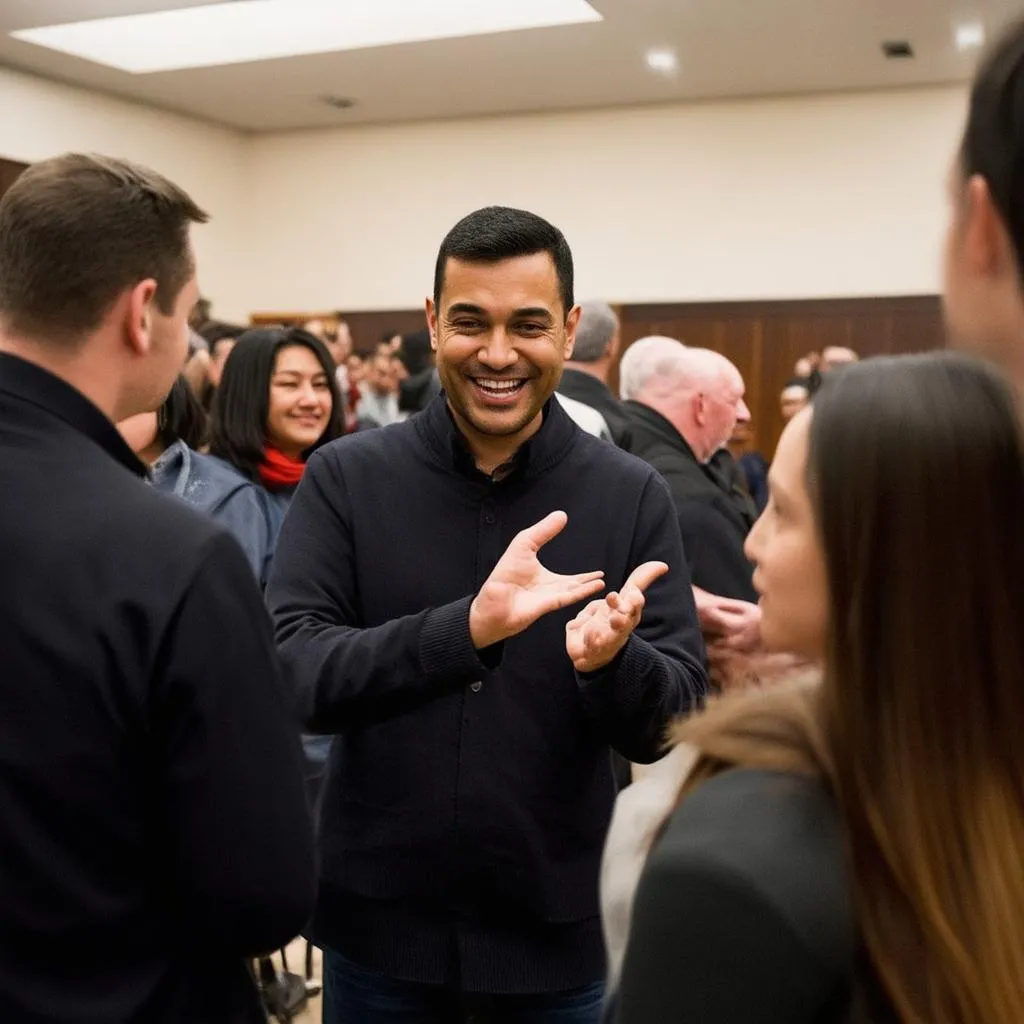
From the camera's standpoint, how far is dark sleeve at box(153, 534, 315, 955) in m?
1.17

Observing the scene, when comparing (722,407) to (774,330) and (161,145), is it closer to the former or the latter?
Answer: (774,330)

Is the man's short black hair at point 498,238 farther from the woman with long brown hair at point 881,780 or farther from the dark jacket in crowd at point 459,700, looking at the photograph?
the woman with long brown hair at point 881,780

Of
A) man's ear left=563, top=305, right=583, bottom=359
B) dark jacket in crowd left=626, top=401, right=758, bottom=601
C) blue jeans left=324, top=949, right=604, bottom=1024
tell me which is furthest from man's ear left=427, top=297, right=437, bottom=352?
dark jacket in crowd left=626, top=401, right=758, bottom=601

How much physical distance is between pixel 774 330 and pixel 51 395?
8.62 meters

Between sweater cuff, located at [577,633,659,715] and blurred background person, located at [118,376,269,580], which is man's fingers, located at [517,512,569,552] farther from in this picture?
blurred background person, located at [118,376,269,580]

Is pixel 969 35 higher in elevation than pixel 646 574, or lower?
higher

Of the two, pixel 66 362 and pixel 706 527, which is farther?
pixel 706 527

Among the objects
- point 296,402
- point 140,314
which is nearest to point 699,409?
point 296,402

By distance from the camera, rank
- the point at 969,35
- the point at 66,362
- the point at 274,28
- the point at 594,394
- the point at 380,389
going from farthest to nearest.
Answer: the point at 274,28 → the point at 380,389 → the point at 969,35 → the point at 594,394 → the point at 66,362

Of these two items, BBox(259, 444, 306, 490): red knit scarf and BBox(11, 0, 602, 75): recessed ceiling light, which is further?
BBox(11, 0, 602, 75): recessed ceiling light

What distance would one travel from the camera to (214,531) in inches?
47.3

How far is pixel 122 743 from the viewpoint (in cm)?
118

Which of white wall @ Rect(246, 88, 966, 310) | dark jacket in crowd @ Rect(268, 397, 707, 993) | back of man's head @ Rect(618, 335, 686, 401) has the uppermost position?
white wall @ Rect(246, 88, 966, 310)

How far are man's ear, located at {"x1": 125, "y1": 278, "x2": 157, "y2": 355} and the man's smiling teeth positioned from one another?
0.73 meters
